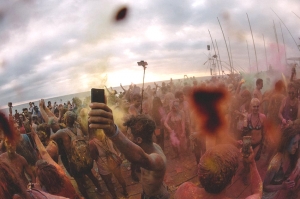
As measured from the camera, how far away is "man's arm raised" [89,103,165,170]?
5.06ft

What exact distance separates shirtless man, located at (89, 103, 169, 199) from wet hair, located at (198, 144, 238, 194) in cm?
59

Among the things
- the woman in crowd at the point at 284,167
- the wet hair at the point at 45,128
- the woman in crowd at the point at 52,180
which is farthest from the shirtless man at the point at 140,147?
the wet hair at the point at 45,128

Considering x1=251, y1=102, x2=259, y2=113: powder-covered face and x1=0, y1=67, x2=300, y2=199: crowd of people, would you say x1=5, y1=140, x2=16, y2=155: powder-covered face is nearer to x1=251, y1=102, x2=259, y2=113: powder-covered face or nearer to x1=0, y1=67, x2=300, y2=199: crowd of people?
x1=0, y1=67, x2=300, y2=199: crowd of people

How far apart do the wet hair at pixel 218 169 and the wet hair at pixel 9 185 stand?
1586mm

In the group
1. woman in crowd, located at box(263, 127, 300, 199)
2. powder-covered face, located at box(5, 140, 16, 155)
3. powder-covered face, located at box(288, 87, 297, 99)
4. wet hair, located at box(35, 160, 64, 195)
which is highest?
powder-covered face, located at box(288, 87, 297, 99)

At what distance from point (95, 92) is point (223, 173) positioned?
53.4 inches

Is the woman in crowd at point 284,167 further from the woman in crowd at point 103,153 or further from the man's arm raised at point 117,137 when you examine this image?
the woman in crowd at point 103,153

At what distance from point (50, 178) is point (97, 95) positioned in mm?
1696

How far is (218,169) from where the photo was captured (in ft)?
6.61

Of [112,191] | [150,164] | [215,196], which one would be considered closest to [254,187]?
[215,196]

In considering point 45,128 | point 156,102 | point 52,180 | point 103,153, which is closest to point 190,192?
point 52,180

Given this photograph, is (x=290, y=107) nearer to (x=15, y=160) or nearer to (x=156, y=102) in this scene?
(x=156, y=102)

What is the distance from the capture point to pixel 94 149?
5.05 m

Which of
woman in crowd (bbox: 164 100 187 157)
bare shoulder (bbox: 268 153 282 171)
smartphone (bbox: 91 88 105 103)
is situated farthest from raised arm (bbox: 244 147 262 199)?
woman in crowd (bbox: 164 100 187 157)
